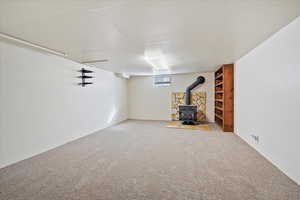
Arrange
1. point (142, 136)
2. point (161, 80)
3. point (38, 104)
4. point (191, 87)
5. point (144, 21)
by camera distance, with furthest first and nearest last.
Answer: point (161, 80) → point (191, 87) → point (142, 136) → point (38, 104) → point (144, 21)

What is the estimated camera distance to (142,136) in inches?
162

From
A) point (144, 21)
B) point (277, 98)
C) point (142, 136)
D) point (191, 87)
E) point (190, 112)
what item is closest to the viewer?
point (144, 21)

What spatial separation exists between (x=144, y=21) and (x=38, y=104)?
2.74 metres

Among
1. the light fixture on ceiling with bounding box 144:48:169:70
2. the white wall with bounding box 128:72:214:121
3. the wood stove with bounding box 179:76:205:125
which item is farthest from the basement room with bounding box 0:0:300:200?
the white wall with bounding box 128:72:214:121

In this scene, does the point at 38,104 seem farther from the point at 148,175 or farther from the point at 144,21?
the point at 144,21

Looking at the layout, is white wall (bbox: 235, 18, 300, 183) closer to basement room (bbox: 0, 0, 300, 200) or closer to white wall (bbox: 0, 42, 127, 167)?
basement room (bbox: 0, 0, 300, 200)

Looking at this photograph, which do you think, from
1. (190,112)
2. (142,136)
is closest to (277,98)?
(142,136)

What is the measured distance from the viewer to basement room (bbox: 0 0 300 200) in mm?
1620

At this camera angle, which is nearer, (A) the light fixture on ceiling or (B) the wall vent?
(A) the light fixture on ceiling

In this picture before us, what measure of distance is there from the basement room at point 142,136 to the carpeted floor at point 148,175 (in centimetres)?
2

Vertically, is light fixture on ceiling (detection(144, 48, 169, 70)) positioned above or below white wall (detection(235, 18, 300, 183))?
above

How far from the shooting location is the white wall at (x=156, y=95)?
602cm

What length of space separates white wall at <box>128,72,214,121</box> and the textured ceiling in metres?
3.56

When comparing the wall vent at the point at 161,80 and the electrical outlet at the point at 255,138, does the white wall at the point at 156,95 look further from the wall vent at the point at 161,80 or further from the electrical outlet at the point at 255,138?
the electrical outlet at the point at 255,138
